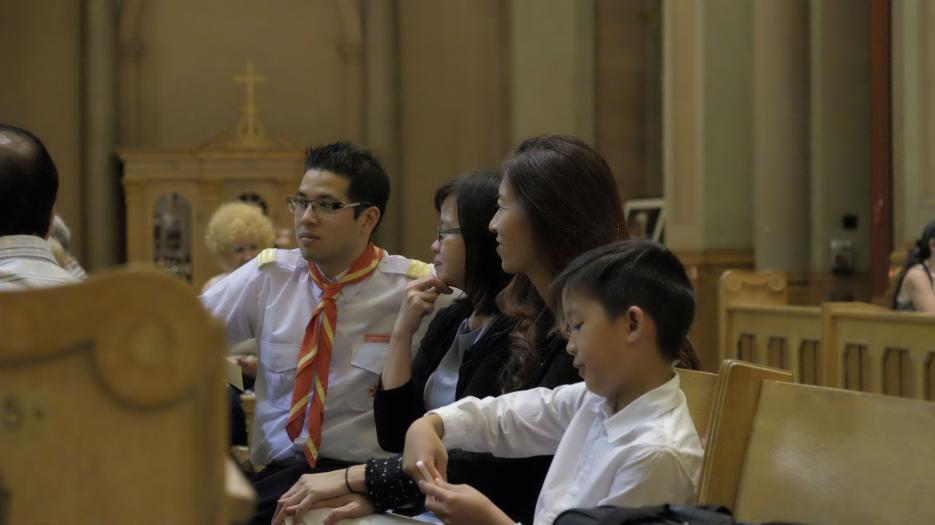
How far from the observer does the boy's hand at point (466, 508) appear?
217 cm

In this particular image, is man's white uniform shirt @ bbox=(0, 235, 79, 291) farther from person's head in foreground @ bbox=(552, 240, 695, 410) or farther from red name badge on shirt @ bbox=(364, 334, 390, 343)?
person's head in foreground @ bbox=(552, 240, 695, 410)

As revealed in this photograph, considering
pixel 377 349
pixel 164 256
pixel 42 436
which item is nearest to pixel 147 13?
pixel 164 256

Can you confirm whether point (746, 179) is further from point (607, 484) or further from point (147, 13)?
point (607, 484)

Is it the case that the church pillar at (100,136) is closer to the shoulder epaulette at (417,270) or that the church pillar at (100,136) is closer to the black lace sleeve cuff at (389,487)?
the shoulder epaulette at (417,270)

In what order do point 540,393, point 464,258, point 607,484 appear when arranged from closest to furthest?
1. point 607,484
2. point 540,393
3. point 464,258

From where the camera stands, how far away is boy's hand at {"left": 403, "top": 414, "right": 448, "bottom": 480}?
2291 millimetres

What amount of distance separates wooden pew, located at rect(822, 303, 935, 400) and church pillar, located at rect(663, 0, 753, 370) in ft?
11.6

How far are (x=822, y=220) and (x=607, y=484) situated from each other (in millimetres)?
7443

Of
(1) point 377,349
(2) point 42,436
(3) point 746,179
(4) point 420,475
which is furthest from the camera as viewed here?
(3) point 746,179

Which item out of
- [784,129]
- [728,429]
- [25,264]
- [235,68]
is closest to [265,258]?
[25,264]

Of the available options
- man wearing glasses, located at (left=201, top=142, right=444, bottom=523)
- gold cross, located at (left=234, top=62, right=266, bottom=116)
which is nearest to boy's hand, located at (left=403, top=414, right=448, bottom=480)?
man wearing glasses, located at (left=201, top=142, right=444, bottom=523)

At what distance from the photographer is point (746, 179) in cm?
988

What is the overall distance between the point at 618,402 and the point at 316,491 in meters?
0.86

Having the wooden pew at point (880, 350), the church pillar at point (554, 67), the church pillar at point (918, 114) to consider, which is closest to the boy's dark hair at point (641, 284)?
the wooden pew at point (880, 350)
